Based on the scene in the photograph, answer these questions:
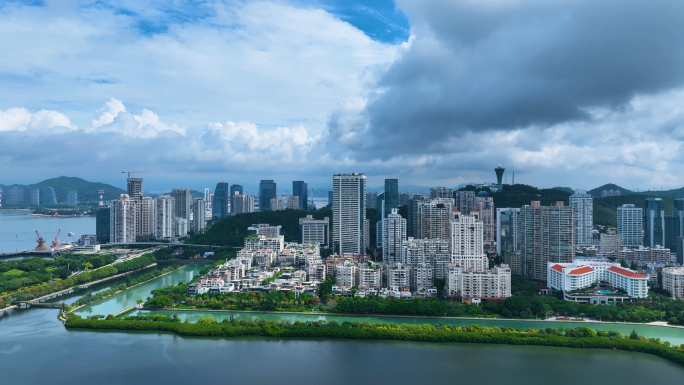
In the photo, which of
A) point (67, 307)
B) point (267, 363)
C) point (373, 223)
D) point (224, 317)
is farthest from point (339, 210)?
point (267, 363)

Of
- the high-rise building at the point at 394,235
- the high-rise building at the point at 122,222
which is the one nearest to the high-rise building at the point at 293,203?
the high-rise building at the point at 122,222

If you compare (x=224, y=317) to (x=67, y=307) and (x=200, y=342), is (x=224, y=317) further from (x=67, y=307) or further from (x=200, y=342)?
(x=67, y=307)

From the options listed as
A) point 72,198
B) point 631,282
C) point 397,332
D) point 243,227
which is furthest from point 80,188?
point 631,282

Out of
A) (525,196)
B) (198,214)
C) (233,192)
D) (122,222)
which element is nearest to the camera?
(122,222)

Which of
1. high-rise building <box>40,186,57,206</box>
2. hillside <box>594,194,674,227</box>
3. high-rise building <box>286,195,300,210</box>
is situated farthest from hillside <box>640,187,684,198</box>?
high-rise building <box>40,186,57,206</box>

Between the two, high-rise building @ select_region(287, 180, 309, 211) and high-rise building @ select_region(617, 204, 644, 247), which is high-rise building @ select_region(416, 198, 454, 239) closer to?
high-rise building @ select_region(617, 204, 644, 247)

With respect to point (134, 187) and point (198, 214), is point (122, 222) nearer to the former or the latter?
point (134, 187)

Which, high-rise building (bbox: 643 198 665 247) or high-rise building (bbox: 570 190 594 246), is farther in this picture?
high-rise building (bbox: 570 190 594 246)
